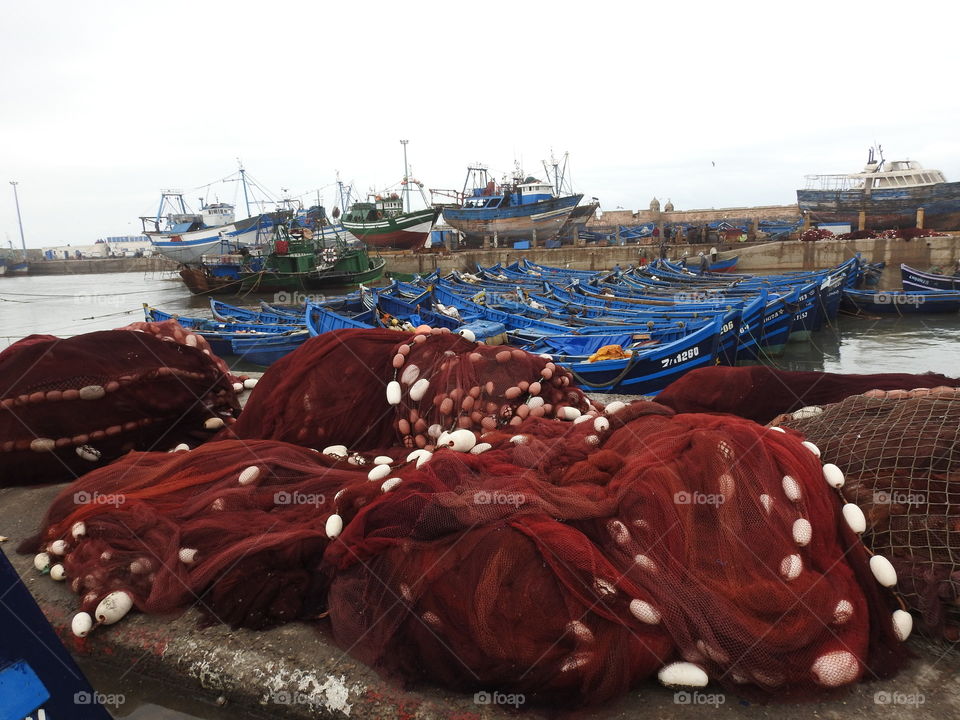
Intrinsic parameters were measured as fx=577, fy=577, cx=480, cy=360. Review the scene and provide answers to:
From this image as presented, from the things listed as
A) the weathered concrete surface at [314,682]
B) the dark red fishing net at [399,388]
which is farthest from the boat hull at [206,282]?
the weathered concrete surface at [314,682]

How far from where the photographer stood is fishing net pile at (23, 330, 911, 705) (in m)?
1.98

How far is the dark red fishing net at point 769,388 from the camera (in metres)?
3.80

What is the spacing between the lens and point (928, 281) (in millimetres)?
18219

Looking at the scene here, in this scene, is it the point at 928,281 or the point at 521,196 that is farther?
the point at 521,196

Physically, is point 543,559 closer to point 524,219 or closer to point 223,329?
point 223,329

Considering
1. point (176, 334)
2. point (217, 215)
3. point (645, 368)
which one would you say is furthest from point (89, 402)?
point (217, 215)

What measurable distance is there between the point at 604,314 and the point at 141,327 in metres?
10.6

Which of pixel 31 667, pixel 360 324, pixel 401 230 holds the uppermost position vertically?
pixel 401 230

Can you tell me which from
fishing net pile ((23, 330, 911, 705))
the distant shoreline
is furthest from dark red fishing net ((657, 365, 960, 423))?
the distant shoreline

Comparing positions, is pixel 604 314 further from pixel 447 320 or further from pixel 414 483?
pixel 414 483

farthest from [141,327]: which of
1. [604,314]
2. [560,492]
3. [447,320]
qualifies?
[604,314]

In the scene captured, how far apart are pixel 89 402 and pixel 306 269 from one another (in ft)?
88.2

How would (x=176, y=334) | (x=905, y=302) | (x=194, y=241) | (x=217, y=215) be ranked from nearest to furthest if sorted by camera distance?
(x=176, y=334), (x=905, y=302), (x=194, y=241), (x=217, y=215)

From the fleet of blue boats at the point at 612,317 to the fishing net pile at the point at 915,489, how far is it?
2519mm
